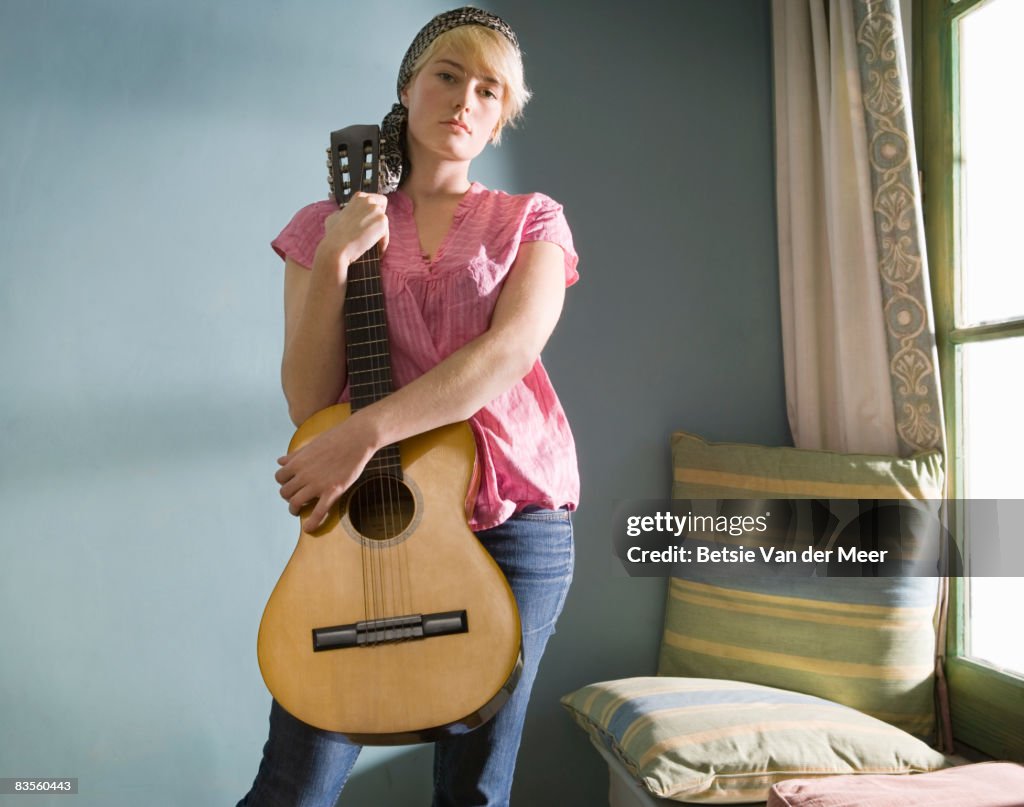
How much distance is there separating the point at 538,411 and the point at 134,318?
1044 mm

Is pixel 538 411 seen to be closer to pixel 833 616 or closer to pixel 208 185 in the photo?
pixel 833 616

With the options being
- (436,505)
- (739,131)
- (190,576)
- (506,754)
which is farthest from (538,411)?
(739,131)

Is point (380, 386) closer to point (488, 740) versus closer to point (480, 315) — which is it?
point (480, 315)

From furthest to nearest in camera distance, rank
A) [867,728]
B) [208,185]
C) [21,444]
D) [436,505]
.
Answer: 1. [208,185]
2. [21,444]
3. [867,728]
4. [436,505]

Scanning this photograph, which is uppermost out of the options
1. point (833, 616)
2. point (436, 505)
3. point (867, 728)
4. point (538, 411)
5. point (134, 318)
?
point (134, 318)

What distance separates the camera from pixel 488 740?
3.50 feet

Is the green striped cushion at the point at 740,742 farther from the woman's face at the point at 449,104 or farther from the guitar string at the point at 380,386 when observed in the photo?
the woman's face at the point at 449,104

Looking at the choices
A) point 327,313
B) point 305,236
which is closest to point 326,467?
point 327,313

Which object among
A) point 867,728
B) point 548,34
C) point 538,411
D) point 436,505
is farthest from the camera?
point 548,34

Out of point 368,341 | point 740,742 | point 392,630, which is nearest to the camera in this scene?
point 392,630

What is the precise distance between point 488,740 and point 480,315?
0.54 m

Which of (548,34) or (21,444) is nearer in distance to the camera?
(21,444)

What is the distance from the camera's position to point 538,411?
1.16 meters

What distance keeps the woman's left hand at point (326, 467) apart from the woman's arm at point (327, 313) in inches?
3.9
